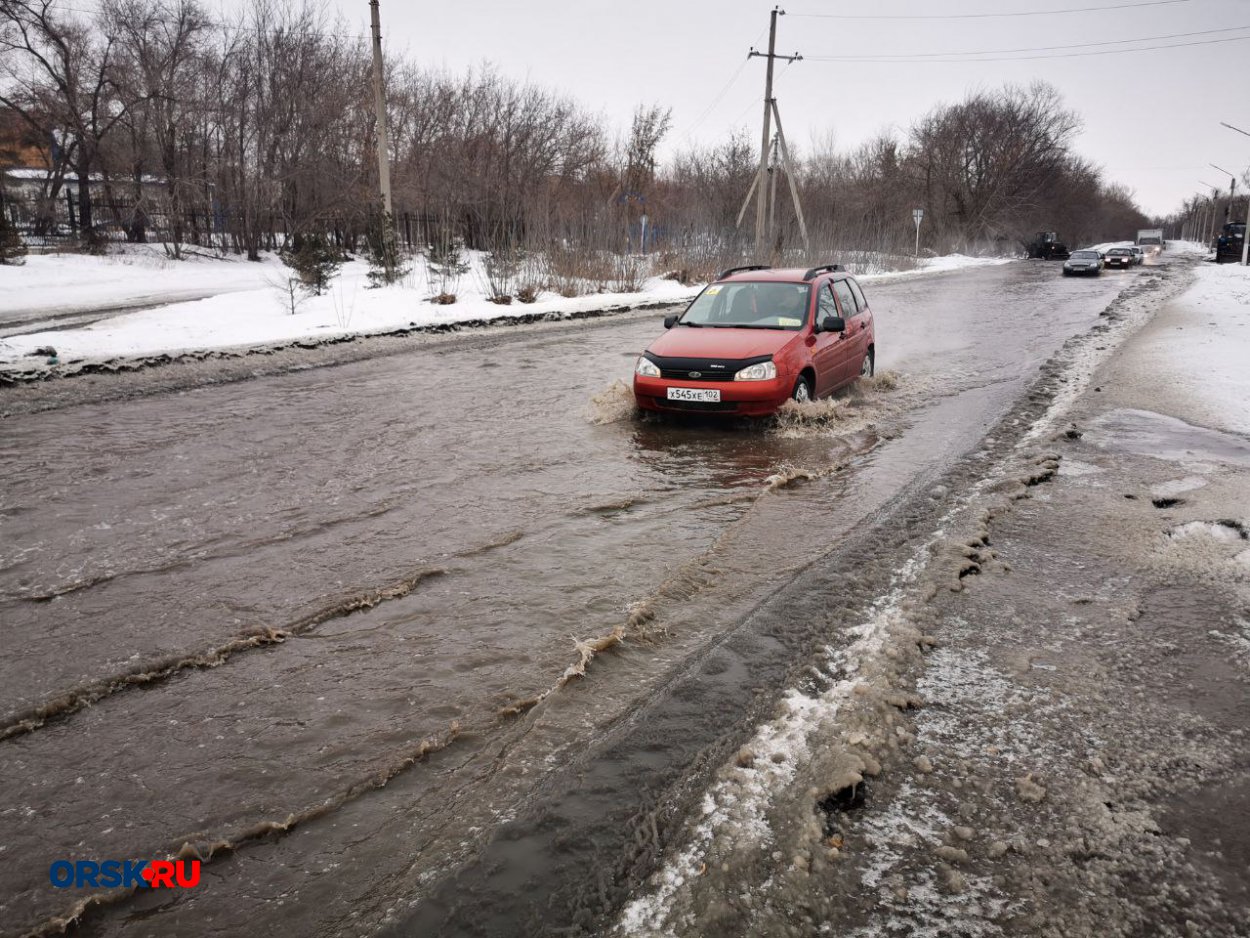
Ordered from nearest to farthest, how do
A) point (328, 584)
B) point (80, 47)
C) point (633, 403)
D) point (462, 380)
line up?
point (328, 584)
point (633, 403)
point (462, 380)
point (80, 47)

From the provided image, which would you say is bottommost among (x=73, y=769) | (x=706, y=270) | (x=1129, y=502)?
(x=73, y=769)

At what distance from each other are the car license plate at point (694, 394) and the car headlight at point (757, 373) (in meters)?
0.27

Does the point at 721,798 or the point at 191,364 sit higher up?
the point at 191,364

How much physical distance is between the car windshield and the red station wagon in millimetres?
11

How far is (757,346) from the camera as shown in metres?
8.95

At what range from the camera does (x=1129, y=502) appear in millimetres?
6383

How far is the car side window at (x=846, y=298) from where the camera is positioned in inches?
416

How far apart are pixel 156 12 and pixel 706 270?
24.7 meters

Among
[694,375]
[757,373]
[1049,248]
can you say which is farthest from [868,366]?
[1049,248]

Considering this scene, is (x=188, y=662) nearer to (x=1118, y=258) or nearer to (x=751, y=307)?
(x=751, y=307)

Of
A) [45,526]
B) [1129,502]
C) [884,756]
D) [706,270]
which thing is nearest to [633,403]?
[1129,502]

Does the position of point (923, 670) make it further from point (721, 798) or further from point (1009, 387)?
point (1009, 387)

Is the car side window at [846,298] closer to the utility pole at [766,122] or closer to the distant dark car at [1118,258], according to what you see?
the utility pole at [766,122]

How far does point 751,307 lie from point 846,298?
1650 millimetres
